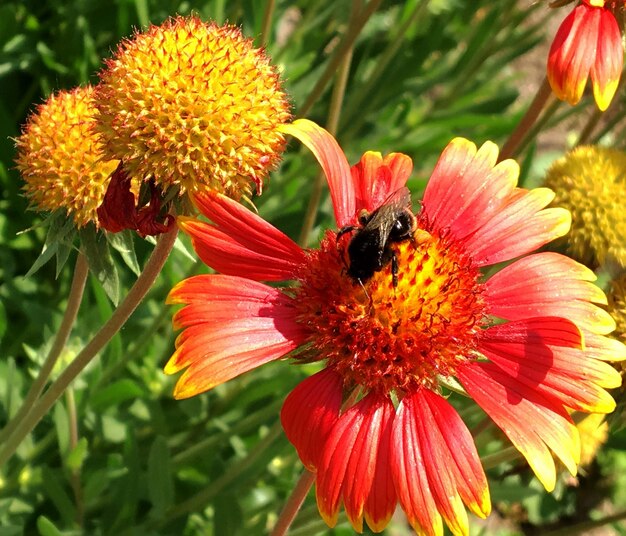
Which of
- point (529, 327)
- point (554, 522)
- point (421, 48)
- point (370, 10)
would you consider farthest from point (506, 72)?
point (529, 327)

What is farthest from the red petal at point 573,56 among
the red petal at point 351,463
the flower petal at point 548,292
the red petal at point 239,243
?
the red petal at point 351,463

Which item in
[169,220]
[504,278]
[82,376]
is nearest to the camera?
[169,220]

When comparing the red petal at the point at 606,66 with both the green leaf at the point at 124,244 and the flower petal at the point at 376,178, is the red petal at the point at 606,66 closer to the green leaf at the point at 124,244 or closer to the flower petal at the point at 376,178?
the flower petal at the point at 376,178

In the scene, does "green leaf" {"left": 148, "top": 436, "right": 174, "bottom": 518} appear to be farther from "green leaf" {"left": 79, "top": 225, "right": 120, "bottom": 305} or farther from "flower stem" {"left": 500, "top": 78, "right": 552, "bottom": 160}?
"flower stem" {"left": 500, "top": 78, "right": 552, "bottom": 160}

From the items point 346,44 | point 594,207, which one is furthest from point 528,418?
point 346,44

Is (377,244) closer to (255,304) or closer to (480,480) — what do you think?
(255,304)

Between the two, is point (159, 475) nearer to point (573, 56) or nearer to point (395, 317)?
point (395, 317)
